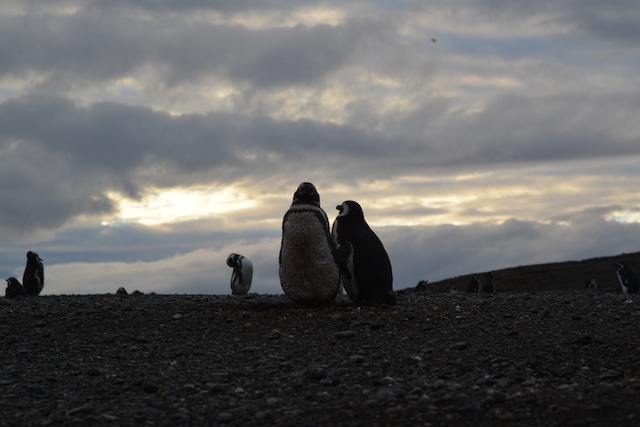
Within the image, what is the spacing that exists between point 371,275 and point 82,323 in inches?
158

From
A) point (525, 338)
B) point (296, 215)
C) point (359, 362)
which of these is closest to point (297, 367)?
point (359, 362)

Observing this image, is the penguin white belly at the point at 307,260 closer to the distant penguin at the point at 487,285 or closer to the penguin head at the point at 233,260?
Answer: the penguin head at the point at 233,260

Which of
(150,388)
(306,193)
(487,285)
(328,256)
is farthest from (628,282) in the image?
(150,388)

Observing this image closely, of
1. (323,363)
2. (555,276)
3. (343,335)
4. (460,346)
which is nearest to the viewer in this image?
(323,363)

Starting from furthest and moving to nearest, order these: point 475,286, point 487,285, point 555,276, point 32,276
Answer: point 555,276 → point 475,286 → point 487,285 → point 32,276

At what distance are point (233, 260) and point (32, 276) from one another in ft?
15.7

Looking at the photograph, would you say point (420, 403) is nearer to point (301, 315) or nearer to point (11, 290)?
point (301, 315)

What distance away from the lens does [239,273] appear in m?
20.4

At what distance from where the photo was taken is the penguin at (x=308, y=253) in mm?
11844

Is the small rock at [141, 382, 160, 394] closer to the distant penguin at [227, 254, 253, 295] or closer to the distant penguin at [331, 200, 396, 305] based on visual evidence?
the distant penguin at [331, 200, 396, 305]

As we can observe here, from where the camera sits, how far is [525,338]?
9.80 metres

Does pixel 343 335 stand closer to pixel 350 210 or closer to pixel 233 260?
pixel 350 210

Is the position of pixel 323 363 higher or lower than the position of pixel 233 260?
lower

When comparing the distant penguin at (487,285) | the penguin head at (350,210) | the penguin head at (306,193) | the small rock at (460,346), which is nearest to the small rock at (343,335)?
the small rock at (460,346)
